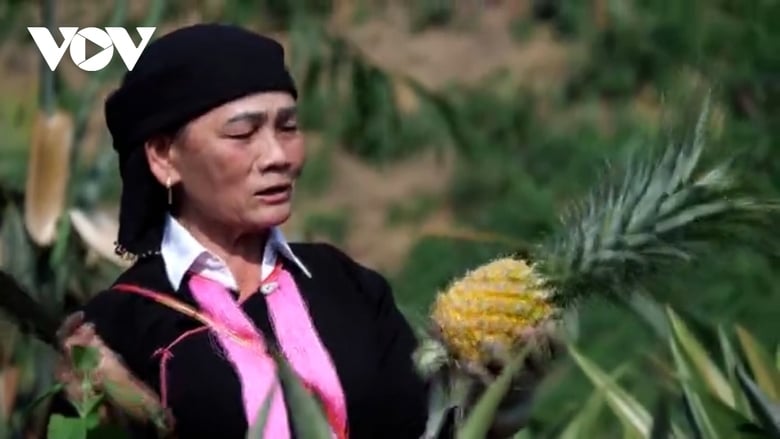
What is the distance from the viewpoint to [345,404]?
8.06 feet

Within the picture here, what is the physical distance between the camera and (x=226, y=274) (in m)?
2.54

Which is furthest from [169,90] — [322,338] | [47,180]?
[47,180]

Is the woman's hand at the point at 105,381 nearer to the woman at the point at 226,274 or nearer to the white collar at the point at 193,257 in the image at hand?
the woman at the point at 226,274

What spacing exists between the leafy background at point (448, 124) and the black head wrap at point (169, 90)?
1.83 ft

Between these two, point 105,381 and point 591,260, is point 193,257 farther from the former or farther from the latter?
point 591,260

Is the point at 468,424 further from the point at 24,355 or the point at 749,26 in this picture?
the point at 749,26

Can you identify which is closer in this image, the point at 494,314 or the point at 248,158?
the point at 494,314

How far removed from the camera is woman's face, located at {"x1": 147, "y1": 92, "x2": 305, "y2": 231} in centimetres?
246

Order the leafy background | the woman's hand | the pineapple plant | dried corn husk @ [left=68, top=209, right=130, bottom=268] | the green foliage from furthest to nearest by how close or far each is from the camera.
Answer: the leafy background
dried corn husk @ [left=68, top=209, right=130, bottom=268]
the green foliage
the woman's hand
the pineapple plant

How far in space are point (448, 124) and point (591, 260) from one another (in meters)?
4.20

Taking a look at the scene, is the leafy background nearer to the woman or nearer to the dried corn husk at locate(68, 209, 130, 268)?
the dried corn husk at locate(68, 209, 130, 268)

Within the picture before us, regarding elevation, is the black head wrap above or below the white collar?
above

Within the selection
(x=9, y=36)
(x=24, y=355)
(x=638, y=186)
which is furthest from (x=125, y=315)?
(x=9, y=36)

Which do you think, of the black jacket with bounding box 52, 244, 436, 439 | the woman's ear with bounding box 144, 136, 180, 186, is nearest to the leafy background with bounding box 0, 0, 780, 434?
the black jacket with bounding box 52, 244, 436, 439
